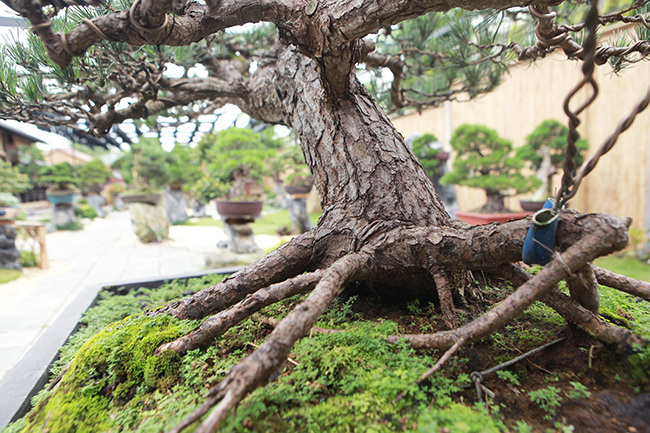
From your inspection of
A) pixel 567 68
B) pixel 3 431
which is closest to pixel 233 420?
pixel 3 431

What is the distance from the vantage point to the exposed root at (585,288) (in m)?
0.83

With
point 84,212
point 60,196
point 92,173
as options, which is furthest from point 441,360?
point 92,173

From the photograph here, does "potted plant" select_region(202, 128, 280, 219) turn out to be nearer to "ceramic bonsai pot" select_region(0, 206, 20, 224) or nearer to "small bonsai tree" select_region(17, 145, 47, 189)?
"ceramic bonsai pot" select_region(0, 206, 20, 224)

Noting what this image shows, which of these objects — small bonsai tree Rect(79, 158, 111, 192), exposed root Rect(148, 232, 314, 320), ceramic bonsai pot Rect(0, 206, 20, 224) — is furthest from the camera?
small bonsai tree Rect(79, 158, 111, 192)

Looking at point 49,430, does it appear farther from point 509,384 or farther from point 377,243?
point 509,384

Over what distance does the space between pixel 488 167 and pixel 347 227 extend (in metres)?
3.23

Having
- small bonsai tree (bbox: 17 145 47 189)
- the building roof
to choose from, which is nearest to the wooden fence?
the building roof

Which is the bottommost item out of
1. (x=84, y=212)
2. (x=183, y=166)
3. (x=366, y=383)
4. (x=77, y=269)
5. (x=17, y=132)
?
(x=77, y=269)

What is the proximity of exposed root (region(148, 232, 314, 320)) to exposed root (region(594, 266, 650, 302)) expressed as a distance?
1003mm

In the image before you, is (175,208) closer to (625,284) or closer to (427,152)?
(427,152)

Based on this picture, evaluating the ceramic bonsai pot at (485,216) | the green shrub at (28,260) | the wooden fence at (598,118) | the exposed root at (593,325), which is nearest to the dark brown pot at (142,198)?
the green shrub at (28,260)

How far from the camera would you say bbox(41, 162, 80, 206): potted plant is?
7.14 metres

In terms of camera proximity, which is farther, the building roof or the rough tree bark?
the building roof

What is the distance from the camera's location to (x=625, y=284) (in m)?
0.97
